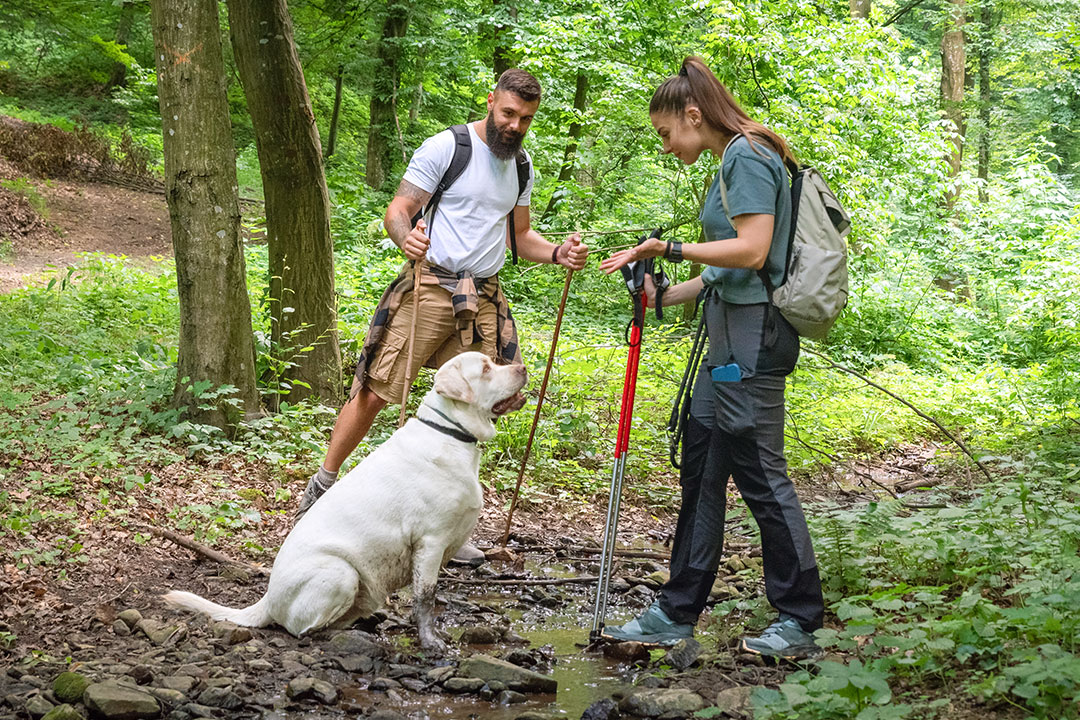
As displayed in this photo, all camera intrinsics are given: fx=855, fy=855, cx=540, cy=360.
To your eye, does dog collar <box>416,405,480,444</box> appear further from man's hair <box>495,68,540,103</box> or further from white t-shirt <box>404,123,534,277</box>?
man's hair <box>495,68,540,103</box>

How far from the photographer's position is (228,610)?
3.99 meters

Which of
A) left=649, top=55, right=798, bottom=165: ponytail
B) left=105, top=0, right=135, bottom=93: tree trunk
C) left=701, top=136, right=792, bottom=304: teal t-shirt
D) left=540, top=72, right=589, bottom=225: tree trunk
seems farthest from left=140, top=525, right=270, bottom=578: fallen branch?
left=105, top=0, right=135, bottom=93: tree trunk

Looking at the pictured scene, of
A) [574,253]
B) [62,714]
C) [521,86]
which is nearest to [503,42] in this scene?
[521,86]

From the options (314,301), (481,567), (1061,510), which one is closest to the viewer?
(1061,510)

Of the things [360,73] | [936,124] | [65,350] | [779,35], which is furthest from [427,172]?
[360,73]

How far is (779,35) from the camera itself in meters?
11.1

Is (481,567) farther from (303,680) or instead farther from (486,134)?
(486,134)

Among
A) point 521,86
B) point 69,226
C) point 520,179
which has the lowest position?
point 69,226

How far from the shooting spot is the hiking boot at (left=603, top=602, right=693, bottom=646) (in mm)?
3900

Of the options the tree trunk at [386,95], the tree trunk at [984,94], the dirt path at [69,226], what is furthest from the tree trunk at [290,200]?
the tree trunk at [984,94]

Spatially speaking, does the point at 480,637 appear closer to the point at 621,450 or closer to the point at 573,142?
the point at 621,450

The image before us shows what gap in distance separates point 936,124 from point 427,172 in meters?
11.1

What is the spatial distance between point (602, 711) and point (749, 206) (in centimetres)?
205

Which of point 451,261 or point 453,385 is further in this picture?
point 451,261
